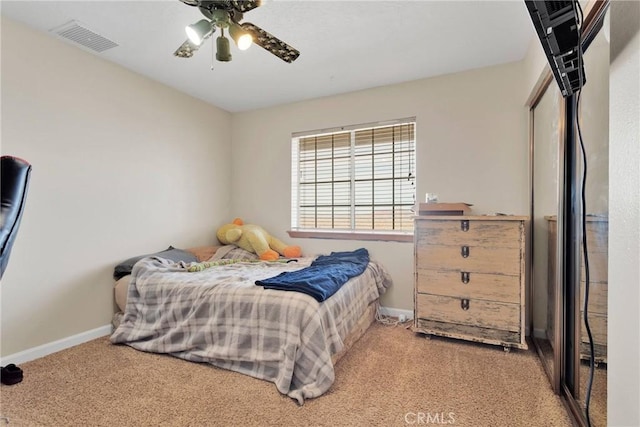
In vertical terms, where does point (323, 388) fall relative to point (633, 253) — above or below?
below

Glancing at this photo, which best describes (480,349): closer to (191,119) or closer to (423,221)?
(423,221)

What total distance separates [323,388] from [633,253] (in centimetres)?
148

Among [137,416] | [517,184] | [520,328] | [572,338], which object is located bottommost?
[137,416]

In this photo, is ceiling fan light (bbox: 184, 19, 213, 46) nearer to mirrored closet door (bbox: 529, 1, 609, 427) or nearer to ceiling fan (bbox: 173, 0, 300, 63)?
ceiling fan (bbox: 173, 0, 300, 63)

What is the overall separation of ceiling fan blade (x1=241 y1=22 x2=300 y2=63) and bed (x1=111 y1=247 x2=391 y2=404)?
149 cm

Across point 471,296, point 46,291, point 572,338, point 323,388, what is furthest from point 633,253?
point 46,291

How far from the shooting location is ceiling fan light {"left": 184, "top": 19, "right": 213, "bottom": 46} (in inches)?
60.9

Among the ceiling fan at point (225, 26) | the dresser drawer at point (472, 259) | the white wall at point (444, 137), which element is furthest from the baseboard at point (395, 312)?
the ceiling fan at point (225, 26)

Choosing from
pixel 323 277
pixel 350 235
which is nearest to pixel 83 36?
pixel 323 277

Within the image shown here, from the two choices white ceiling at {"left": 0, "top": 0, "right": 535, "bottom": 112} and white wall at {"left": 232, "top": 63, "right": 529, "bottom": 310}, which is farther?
white wall at {"left": 232, "top": 63, "right": 529, "bottom": 310}

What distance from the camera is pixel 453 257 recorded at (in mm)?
2324

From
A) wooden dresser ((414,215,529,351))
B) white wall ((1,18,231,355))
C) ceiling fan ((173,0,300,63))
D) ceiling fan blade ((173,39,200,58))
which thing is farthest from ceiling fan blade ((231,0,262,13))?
wooden dresser ((414,215,529,351))

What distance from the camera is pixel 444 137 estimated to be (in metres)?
2.86

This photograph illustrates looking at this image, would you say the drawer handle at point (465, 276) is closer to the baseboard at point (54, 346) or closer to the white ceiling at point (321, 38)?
the white ceiling at point (321, 38)
